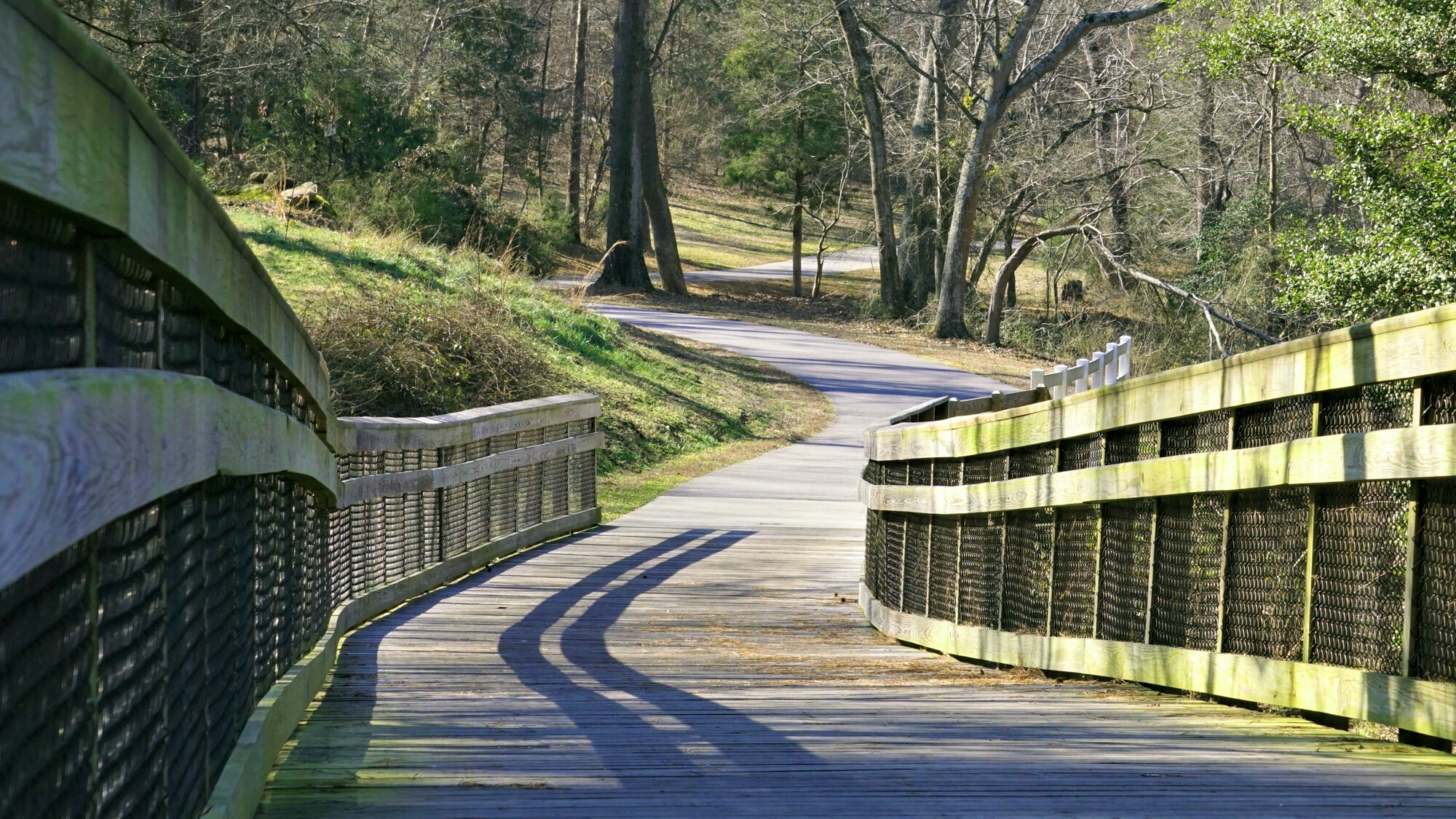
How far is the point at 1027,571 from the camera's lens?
21.9 ft

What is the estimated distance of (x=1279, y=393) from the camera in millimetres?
4570

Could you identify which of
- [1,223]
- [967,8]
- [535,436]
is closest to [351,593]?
[535,436]

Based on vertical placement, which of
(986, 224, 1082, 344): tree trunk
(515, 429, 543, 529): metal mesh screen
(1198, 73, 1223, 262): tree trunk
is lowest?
(515, 429, 543, 529): metal mesh screen

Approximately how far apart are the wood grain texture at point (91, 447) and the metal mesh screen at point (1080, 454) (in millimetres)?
3933

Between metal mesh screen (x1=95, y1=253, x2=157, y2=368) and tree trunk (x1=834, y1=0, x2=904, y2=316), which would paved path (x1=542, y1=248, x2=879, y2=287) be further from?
metal mesh screen (x1=95, y1=253, x2=157, y2=368)

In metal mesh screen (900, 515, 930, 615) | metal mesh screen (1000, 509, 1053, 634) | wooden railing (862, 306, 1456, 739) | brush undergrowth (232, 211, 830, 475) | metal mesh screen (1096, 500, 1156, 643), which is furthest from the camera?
brush undergrowth (232, 211, 830, 475)

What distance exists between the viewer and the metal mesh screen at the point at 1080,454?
591 centimetres

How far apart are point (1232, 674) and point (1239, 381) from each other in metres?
1.09

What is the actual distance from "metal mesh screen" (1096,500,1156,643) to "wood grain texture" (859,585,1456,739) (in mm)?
77

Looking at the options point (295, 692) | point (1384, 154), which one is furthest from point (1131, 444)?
point (1384, 154)

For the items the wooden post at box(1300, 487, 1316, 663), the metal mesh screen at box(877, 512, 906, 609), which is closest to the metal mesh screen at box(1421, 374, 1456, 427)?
the wooden post at box(1300, 487, 1316, 663)

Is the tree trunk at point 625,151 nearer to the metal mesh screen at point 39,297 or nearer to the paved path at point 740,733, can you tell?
the paved path at point 740,733

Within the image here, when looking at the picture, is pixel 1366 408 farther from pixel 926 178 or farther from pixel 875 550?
pixel 926 178

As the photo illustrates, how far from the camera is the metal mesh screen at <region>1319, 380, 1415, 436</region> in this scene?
411 cm
